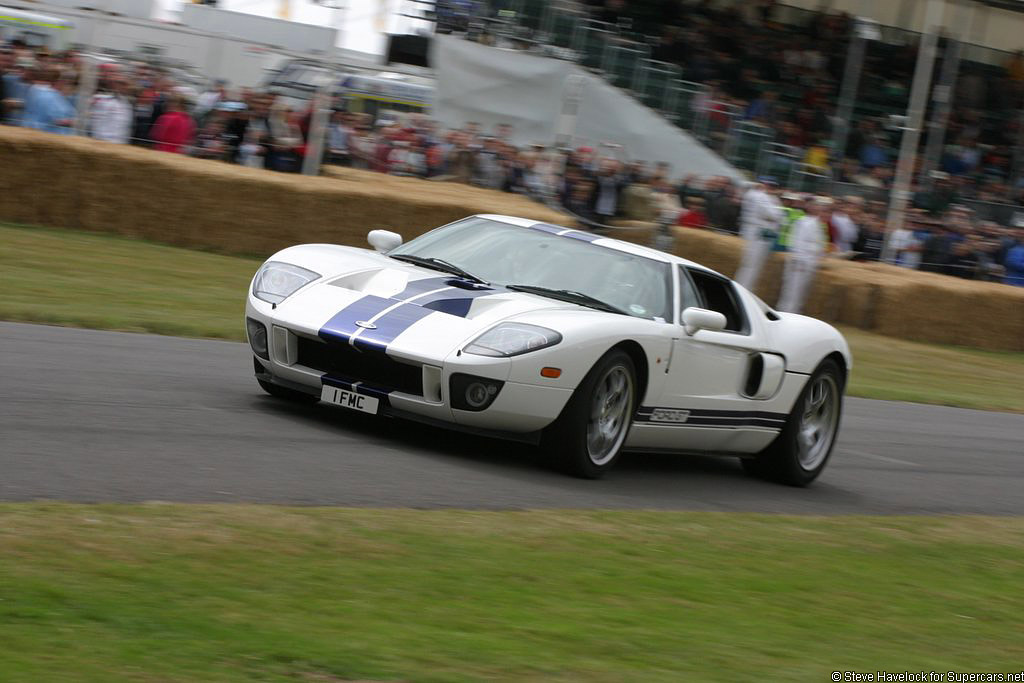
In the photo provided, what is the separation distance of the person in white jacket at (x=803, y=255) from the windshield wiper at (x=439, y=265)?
12369 mm

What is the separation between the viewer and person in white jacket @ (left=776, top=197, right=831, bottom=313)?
1964 centimetres

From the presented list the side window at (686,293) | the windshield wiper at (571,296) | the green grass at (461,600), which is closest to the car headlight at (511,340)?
the windshield wiper at (571,296)

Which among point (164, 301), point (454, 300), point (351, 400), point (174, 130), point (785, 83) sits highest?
point (785, 83)

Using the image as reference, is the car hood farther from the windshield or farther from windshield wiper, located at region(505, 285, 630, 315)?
the windshield

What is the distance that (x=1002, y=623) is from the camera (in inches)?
210

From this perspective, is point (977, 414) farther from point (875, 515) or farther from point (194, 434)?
point (194, 434)

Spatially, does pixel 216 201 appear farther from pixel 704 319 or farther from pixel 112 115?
pixel 704 319

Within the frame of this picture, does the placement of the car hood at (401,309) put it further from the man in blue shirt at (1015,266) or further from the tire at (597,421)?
the man in blue shirt at (1015,266)

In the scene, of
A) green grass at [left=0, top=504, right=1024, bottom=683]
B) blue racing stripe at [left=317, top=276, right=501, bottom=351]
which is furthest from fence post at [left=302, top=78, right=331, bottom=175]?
green grass at [left=0, top=504, right=1024, bottom=683]

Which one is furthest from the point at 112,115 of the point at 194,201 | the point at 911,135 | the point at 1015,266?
the point at 1015,266

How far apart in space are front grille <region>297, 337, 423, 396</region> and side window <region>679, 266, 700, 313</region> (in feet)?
5.58

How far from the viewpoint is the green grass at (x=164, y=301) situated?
1081 cm

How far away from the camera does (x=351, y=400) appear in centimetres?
679

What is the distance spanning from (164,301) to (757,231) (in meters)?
9.37
